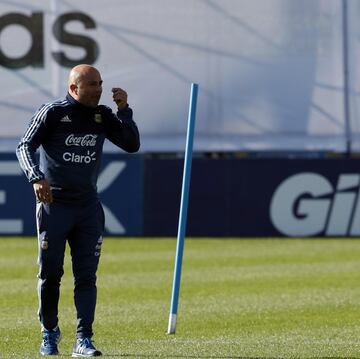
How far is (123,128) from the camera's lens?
902 centimetres

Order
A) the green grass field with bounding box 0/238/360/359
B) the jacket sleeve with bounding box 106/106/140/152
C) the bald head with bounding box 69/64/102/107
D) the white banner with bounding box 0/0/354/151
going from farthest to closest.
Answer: the white banner with bounding box 0/0/354/151, the green grass field with bounding box 0/238/360/359, the jacket sleeve with bounding box 106/106/140/152, the bald head with bounding box 69/64/102/107

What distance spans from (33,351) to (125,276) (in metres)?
6.49

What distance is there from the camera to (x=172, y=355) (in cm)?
884

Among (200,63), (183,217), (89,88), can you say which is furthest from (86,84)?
(200,63)

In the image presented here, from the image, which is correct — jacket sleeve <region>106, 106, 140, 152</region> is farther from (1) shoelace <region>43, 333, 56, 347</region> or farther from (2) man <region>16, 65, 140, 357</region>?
(1) shoelace <region>43, 333, 56, 347</region>

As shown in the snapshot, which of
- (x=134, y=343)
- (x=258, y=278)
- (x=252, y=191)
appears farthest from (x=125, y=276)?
(x=252, y=191)

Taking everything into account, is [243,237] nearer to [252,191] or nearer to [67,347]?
[252,191]

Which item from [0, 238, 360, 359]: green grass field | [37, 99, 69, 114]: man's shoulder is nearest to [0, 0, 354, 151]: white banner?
[0, 238, 360, 359]: green grass field

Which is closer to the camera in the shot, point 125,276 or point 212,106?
point 125,276

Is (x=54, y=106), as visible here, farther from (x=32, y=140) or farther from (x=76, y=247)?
(x=76, y=247)

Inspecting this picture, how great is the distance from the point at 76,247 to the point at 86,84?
3.64 ft

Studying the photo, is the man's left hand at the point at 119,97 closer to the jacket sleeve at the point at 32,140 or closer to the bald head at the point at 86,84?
the bald head at the point at 86,84

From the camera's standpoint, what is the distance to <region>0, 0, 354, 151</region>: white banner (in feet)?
80.1

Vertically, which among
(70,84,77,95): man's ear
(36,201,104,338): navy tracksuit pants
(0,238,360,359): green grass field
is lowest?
(0,238,360,359): green grass field
